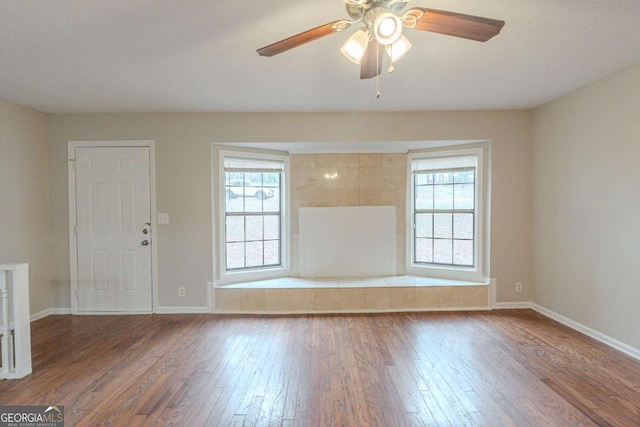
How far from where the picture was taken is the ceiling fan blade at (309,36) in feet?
5.26

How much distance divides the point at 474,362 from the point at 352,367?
989 mm

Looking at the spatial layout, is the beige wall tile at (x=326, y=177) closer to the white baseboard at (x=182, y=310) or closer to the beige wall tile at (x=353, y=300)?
the beige wall tile at (x=353, y=300)

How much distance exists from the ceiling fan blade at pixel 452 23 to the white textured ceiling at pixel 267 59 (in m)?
0.36

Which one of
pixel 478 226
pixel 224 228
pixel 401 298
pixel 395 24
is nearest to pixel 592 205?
pixel 478 226

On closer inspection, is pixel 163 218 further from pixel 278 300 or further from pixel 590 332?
pixel 590 332

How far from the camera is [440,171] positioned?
13.8 feet

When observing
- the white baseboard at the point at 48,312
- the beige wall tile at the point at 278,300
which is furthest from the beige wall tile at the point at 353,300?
the white baseboard at the point at 48,312

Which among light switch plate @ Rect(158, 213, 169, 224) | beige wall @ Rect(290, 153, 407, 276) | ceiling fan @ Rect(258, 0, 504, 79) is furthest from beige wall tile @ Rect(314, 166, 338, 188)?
ceiling fan @ Rect(258, 0, 504, 79)

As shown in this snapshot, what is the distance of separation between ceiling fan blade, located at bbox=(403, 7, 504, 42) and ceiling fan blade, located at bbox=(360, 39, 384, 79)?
265 millimetres

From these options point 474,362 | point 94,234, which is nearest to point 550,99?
point 474,362

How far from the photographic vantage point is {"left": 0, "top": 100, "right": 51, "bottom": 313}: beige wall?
10.9 ft

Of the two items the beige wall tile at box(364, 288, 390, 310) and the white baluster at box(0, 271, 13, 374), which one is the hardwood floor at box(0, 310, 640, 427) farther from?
the beige wall tile at box(364, 288, 390, 310)

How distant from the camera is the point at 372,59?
188 centimetres

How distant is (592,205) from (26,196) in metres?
5.88
